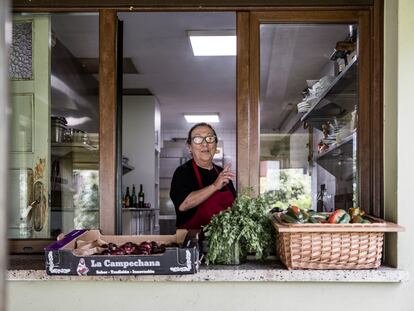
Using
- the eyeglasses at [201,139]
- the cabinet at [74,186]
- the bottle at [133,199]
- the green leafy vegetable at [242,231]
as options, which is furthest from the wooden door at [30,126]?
the bottle at [133,199]

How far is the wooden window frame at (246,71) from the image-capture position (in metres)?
2.38

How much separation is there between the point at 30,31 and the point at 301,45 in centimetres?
178

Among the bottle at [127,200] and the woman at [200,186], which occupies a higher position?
the woman at [200,186]

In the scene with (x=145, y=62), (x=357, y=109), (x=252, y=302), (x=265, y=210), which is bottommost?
(x=252, y=302)

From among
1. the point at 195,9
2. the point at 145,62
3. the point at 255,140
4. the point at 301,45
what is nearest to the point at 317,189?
the point at 301,45

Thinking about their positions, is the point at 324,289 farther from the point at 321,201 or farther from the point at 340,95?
the point at 340,95

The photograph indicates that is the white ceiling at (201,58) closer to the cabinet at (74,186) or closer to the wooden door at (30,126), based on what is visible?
the wooden door at (30,126)

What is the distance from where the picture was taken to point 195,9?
95.7 inches

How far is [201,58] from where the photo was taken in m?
5.20

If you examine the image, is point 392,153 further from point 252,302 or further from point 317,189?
point 317,189

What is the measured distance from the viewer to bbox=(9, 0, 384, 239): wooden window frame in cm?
238

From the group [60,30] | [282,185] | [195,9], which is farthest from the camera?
[282,185]

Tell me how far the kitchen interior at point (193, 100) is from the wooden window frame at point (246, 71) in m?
0.08

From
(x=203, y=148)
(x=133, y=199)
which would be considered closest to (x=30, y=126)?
(x=203, y=148)
